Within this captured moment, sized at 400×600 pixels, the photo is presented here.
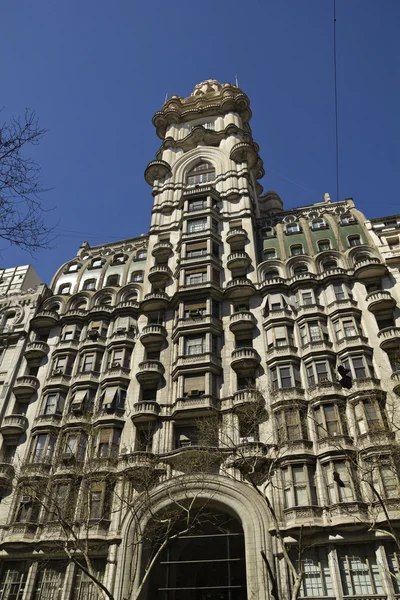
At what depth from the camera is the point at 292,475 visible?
2842 cm

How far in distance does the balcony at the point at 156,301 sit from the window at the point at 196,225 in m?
8.51

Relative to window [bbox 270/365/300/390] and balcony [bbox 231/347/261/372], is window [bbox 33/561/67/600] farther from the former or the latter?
window [bbox 270/365/300/390]

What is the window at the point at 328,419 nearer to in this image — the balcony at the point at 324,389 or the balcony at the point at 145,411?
the balcony at the point at 324,389

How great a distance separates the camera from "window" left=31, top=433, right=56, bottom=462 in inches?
1309

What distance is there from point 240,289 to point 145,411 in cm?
1326

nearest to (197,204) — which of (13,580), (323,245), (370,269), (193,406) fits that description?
(323,245)

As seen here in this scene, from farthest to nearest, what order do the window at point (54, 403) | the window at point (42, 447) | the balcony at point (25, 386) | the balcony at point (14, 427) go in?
the balcony at point (25, 386), the window at point (54, 403), the balcony at point (14, 427), the window at point (42, 447)

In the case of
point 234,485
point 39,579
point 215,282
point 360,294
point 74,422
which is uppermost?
point 215,282

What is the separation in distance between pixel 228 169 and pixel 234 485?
36138mm

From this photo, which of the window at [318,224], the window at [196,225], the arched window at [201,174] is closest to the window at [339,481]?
the window at [318,224]

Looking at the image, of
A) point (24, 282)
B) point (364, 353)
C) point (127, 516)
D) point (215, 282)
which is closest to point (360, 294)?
point (364, 353)

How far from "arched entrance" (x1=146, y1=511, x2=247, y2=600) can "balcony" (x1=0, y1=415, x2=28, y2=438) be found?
14.0 meters

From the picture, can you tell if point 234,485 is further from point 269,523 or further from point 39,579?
point 39,579

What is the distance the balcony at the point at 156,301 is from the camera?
134 ft
